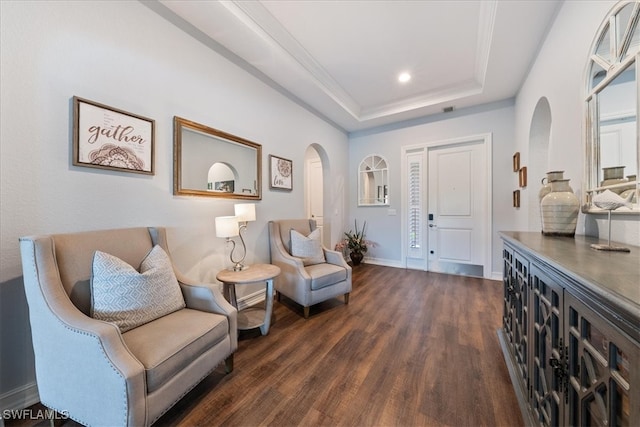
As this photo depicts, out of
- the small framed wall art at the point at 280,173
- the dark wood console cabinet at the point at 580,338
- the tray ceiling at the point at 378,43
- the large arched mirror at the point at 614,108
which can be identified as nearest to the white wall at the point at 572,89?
the large arched mirror at the point at 614,108

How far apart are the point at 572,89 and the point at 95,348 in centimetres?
323

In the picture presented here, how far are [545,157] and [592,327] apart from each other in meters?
2.84

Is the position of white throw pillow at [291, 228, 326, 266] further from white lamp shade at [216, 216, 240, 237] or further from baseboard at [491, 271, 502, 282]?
baseboard at [491, 271, 502, 282]

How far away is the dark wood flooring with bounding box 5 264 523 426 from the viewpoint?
1328 mm

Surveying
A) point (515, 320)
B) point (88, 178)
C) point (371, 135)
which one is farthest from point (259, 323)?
point (371, 135)

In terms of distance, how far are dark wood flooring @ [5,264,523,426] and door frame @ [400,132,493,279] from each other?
130 centimetres

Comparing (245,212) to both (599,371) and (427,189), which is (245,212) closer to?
(599,371)

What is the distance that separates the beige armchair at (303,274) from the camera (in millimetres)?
2482

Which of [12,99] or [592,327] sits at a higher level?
[12,99]

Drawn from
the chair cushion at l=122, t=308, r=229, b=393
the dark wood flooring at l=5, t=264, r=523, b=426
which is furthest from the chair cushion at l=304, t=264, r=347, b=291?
the chair cushion at l=122, t=308, r=229, b=393

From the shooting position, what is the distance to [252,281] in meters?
1.96

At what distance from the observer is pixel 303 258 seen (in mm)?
2846

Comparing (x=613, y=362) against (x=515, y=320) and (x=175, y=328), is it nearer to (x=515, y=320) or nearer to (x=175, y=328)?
(x=515, y=320)

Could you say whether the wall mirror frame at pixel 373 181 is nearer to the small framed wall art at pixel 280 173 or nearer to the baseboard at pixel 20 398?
the small framed wall art at pixel 280 173
